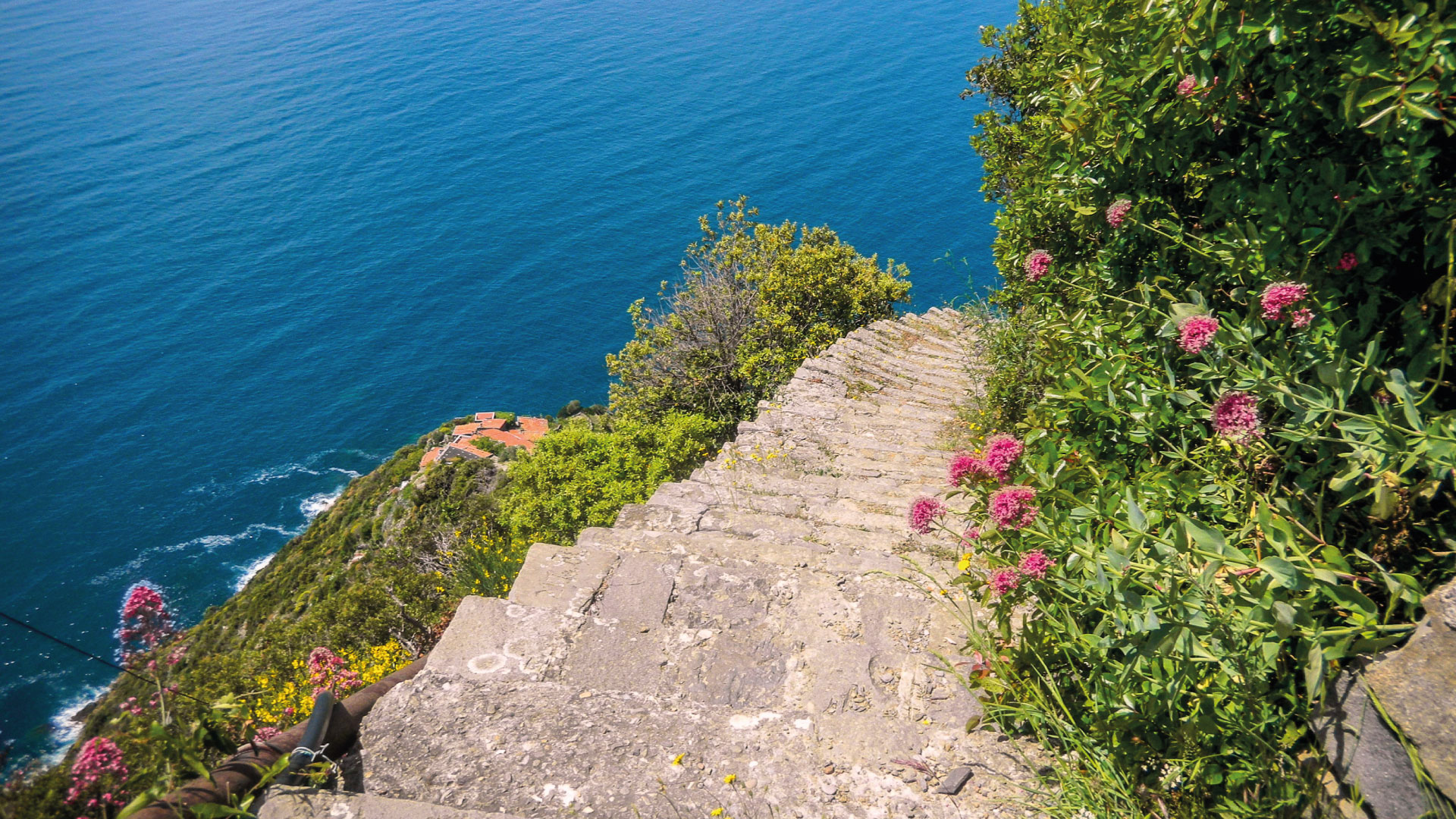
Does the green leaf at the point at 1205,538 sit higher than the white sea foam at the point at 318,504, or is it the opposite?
the green leaf at the point at 1205,538

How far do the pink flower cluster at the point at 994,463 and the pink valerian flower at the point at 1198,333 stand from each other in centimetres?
67

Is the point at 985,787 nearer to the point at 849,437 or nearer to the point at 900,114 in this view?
the point at 849,437

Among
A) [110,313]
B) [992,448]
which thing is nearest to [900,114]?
[110,313]

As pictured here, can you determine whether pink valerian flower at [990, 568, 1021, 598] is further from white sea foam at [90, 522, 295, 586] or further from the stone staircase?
white sea foam at [90, 522, 295, 586]

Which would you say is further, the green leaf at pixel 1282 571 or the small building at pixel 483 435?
the small building at pixel 483 435

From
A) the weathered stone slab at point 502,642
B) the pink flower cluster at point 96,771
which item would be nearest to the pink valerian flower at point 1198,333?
the weathered stone slab at point 502,642

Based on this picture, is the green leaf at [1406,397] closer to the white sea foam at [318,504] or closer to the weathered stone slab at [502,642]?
the weathered stone slab at [502,642]

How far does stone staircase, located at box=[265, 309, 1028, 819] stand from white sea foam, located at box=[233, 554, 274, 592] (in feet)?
125

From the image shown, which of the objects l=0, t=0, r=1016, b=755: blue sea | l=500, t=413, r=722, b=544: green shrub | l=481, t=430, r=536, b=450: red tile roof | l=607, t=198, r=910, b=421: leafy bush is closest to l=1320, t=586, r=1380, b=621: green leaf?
l=500, t=413, r=722, b=544: green shrub

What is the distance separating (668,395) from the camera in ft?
49.6

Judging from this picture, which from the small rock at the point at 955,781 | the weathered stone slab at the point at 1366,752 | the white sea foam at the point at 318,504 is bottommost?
the white sea foam at the point at 318,504

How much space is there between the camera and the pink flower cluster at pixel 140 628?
2.65m

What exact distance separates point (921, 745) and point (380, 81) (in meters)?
93.1

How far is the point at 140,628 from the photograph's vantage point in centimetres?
266
